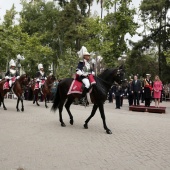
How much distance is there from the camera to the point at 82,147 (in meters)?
8.02

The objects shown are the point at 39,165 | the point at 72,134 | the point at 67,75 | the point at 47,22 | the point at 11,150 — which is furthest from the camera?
the point at 47,22

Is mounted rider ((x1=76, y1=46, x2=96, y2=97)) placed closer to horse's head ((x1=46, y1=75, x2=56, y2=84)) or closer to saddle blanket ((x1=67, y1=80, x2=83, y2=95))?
saddle blanket ((x1=67, y1=80, x2=83, y2=95))

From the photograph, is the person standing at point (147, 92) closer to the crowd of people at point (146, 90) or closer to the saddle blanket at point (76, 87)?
the crowd of people at point (146, 90)

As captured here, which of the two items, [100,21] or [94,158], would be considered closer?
[94,158]

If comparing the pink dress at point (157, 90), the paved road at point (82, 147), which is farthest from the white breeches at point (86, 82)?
the pink dress at point (157, 90)

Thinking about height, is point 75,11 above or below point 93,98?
above

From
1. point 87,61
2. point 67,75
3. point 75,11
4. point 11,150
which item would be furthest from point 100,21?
point 11,150

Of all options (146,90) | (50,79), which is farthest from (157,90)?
(50,79)

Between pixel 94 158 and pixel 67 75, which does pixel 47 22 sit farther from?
pixel 94 158

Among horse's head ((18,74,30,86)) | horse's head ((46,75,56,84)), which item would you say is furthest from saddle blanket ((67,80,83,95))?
horse's head ((46,75,56,84))

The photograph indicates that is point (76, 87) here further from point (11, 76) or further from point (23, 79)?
point (11, 76)

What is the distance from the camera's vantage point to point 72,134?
995 cm

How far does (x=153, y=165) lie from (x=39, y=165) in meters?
2.38

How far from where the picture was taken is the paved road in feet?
20.9
